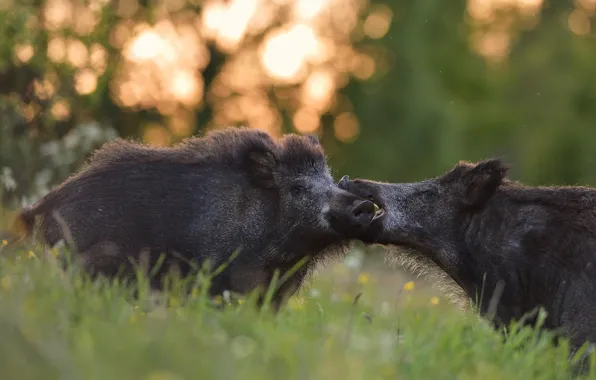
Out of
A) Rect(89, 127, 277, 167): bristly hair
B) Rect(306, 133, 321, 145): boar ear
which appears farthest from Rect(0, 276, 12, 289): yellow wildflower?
Rect(306, 133, 321, 145): boar ear

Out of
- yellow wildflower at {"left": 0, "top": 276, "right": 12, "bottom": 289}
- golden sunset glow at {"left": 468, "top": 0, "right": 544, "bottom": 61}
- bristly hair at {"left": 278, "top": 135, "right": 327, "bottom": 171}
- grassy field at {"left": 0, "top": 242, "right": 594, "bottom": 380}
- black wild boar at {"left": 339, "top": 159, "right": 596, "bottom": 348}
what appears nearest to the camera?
grassy field at {"left": 0, "top": 242, "right": 594, "bottom": 380}

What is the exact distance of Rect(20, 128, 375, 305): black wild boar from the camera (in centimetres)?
741

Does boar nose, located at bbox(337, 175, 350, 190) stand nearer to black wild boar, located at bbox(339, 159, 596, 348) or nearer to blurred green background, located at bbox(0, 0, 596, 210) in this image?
black wild boar, located at bbox(339, 159, 596, 348)

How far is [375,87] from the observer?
2616 centimetres

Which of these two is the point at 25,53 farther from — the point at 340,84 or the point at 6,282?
the point at 340,84

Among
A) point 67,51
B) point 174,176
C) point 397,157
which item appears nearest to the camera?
point 174,176

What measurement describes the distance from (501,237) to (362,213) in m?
1.12

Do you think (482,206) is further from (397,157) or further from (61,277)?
(397,157)

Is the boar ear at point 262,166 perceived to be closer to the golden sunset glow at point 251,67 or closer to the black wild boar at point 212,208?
the black wild boar at point 212,208

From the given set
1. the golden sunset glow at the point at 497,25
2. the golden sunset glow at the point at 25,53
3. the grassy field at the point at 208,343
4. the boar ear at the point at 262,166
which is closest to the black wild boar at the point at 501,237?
the boar ear at the point at 262,166

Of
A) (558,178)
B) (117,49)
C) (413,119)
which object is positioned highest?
(117,49)

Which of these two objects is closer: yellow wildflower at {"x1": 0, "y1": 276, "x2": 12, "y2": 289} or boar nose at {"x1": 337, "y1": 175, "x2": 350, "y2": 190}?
yellow wildflower at {"x1": 0, "y1": 276, "x2": 12, "y2": 289}

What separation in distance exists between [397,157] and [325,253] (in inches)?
673

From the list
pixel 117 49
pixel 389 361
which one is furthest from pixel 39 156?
pixel 389 361
